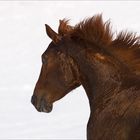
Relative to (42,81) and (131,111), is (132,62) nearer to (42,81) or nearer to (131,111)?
(131,111)

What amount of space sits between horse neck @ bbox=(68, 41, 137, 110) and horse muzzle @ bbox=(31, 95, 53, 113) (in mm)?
834

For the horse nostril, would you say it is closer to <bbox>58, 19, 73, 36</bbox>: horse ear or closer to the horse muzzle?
the horse muzzle

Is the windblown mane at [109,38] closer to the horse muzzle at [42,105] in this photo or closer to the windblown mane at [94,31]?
the windblown mane at [94,31]

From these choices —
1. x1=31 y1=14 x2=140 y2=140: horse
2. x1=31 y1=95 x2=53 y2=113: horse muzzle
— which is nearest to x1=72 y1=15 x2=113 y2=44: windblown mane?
x1=31 y1=14 x2=140 y2=140: horse

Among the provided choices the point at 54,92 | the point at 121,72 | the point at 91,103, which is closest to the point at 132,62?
the point at 121,72

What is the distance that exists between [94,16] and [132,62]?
111 centimetres

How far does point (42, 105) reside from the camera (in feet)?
35.1

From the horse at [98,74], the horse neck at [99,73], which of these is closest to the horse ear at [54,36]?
the horse at [98,74]

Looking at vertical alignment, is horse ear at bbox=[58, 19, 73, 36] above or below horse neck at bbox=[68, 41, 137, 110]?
above

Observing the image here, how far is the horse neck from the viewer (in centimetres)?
953

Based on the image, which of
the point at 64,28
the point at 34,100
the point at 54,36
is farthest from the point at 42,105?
the point at 64,28

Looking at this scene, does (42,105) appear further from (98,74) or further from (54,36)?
(98,74)

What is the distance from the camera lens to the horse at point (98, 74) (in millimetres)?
8977

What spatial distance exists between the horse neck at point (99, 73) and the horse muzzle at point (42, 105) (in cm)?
83
